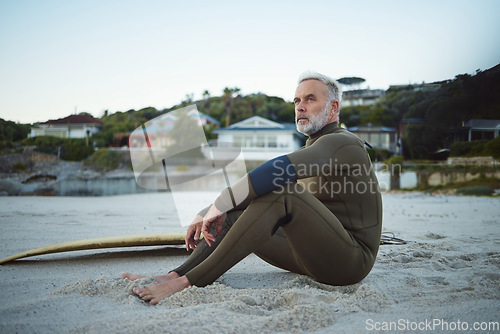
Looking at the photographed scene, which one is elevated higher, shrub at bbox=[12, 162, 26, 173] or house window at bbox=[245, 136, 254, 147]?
house window at bbox=[245, 136, 254, 147]

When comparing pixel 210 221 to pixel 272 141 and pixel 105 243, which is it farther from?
pixel 272 141

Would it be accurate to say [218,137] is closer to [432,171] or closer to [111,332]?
[432,171]

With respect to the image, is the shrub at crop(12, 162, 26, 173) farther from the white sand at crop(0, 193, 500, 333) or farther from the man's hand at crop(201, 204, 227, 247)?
the man's hand at crop(201, 204, 227, 247)

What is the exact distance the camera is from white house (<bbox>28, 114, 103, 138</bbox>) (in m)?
9.27

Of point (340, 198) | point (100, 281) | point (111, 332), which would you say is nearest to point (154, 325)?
point (111, 332)

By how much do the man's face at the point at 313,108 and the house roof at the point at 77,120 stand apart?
9.46m

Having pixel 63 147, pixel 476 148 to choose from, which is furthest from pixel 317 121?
pixel 63 147

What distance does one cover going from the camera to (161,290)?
147 centimetres

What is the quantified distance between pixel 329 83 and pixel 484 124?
7336 millimetres

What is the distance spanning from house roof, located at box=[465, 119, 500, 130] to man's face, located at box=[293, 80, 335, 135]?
→ 23.4 feet

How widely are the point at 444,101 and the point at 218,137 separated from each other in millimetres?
15946

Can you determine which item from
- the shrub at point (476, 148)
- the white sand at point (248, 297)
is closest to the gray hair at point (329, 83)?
the white sand at point (248, 297)

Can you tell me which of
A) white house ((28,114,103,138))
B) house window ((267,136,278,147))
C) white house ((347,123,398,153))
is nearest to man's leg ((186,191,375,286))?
white house ((28,114,103,138))

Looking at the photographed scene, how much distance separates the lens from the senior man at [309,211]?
139cm
